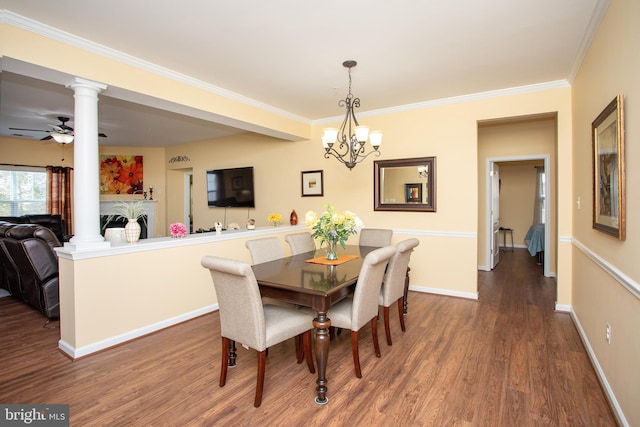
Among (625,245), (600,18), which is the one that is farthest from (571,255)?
(600,18)

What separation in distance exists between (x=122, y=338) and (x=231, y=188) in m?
3.80

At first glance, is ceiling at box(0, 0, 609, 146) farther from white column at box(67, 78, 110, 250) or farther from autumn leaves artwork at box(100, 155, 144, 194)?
autumn leaves artwork at box(100, 155, 144, 194)

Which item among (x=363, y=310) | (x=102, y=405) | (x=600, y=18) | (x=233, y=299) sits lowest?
(x=102, y=405)

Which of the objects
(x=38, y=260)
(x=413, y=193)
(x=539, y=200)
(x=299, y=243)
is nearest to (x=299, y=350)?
(x=299, y=243)

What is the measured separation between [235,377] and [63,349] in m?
1.61

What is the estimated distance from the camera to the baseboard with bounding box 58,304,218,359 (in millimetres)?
2703

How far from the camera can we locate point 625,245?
1844 millimetres

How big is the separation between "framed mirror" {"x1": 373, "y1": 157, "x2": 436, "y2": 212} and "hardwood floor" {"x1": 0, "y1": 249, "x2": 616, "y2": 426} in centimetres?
167

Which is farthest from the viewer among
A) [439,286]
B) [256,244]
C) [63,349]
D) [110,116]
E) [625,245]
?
[110,116]

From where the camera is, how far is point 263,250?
3.12 m

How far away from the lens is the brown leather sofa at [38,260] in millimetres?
3372

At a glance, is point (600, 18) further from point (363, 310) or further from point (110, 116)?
point (110, 116)
